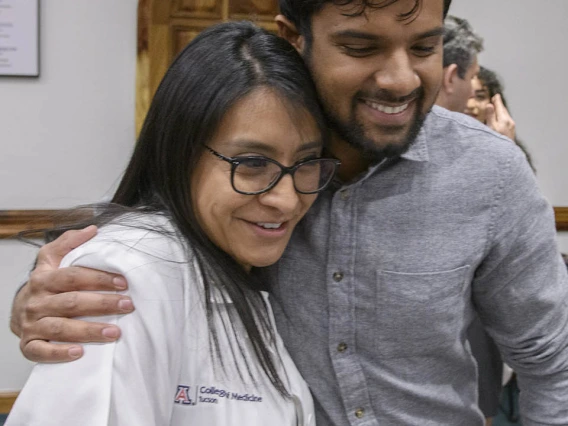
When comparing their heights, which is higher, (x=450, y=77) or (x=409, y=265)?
(x=450, y=77)

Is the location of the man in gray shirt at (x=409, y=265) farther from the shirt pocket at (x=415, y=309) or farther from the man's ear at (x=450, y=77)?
the man's ear at (x=450, y=77)

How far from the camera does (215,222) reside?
3.80 feet

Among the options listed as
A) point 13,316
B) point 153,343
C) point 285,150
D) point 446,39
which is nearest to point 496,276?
point 285,150

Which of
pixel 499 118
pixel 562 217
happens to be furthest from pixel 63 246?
pixel 562 217

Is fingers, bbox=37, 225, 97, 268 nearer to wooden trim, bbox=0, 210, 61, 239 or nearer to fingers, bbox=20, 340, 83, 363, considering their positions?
fingers, bbox=20, 340, 83, 363

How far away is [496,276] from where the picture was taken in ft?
4.36

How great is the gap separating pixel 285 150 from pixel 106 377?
45cm

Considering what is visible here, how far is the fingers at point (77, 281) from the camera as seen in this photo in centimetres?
100

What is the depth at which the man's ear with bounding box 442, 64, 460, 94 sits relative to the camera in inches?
106

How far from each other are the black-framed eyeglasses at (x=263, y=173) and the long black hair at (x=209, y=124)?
2.6 inches

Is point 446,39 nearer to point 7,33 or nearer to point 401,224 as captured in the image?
point 401,224

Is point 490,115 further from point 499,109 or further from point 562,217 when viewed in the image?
point 562,217

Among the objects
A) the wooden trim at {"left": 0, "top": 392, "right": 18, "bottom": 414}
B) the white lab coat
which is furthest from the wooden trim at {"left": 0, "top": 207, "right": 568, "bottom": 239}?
the white lab coat

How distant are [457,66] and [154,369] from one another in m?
2.10
